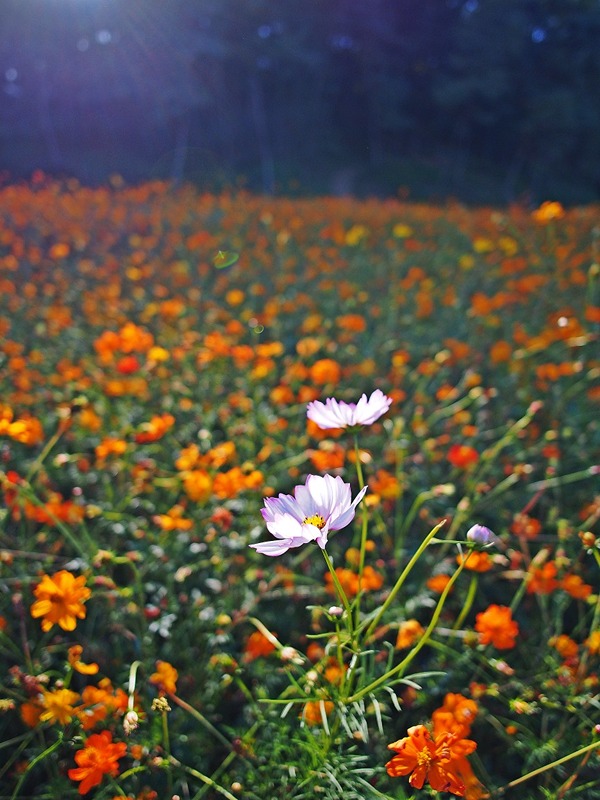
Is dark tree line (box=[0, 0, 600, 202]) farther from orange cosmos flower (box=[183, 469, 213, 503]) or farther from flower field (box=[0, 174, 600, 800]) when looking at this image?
orange cosmos flower (box=[183, 469, 213, 503])

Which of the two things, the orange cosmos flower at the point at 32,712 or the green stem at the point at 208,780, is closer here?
the green stem at the point at 208,780

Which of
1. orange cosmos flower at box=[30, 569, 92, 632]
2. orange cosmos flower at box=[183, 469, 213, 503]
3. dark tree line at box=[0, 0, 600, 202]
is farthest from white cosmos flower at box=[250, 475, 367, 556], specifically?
dark tree line at box=[0, 0, 600, 202]

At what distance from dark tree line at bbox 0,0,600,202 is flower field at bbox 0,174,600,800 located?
7517mm

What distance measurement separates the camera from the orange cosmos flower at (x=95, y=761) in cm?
89

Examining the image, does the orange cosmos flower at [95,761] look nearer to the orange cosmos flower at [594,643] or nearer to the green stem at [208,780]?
the green stem at [208,780]

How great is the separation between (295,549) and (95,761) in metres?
0.85

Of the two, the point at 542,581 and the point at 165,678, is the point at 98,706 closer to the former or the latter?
the point at 165,678

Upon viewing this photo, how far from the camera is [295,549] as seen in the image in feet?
5.60

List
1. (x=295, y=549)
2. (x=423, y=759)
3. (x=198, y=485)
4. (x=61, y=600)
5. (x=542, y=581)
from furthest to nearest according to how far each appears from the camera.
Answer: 1. (x=295, y=549)
2. (x=198, y=485)
3. (x=542, y=581)
4. (x=61, y=600)
5. (x=423, y=759)

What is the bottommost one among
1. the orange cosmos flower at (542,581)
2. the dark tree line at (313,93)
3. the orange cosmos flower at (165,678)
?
the orange cosmos flower at (165,678)

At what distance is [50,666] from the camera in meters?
1.42

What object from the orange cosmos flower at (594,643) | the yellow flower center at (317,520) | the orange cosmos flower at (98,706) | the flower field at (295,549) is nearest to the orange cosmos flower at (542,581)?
the flower field at (295,549)

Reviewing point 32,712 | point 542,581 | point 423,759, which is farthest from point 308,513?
point 542,581

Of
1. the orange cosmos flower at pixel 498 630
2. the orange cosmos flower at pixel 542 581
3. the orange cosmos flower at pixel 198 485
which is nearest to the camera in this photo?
the orange cosmos flower at pixel 498 630
